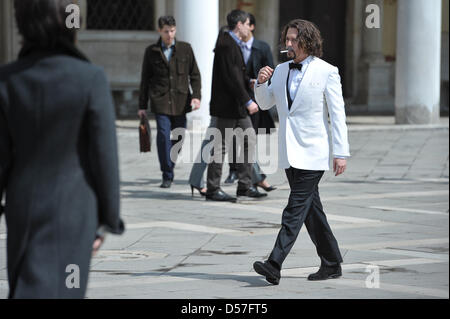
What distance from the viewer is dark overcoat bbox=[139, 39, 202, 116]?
39.2ft

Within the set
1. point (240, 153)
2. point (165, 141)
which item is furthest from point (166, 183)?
point (240, 153)

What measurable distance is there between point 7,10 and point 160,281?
15031 millimetres

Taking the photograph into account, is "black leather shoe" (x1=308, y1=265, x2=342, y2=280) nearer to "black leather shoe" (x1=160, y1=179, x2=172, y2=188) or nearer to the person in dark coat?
the person in dark coat

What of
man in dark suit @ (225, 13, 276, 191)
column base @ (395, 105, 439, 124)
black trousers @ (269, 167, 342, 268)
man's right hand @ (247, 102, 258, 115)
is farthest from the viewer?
column base @ (395, 105, 439, 124)

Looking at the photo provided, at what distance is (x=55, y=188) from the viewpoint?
3.76 metres

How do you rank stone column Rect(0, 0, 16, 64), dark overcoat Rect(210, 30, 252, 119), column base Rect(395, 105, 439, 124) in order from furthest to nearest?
stone column Rect(0, 0, 16, 64) → column base Rect(395, 105, 439, 124) → dark overcoat Rect(210, 30, 252, 119)

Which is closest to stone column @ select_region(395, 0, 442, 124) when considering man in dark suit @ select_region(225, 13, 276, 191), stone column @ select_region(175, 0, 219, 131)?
stone column @ select_region(175, 0, 219, 131)

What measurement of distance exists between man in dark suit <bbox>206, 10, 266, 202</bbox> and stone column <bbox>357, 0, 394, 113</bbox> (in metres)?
12.7

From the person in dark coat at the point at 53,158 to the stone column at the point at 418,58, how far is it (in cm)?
1550

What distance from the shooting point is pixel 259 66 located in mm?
10938

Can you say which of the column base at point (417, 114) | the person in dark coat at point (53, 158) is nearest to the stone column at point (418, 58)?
the column base at point (417, 114)

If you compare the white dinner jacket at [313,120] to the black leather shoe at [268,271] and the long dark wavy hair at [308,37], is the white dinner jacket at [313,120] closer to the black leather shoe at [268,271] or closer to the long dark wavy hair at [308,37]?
the long dark wavy hair at [308,37]
